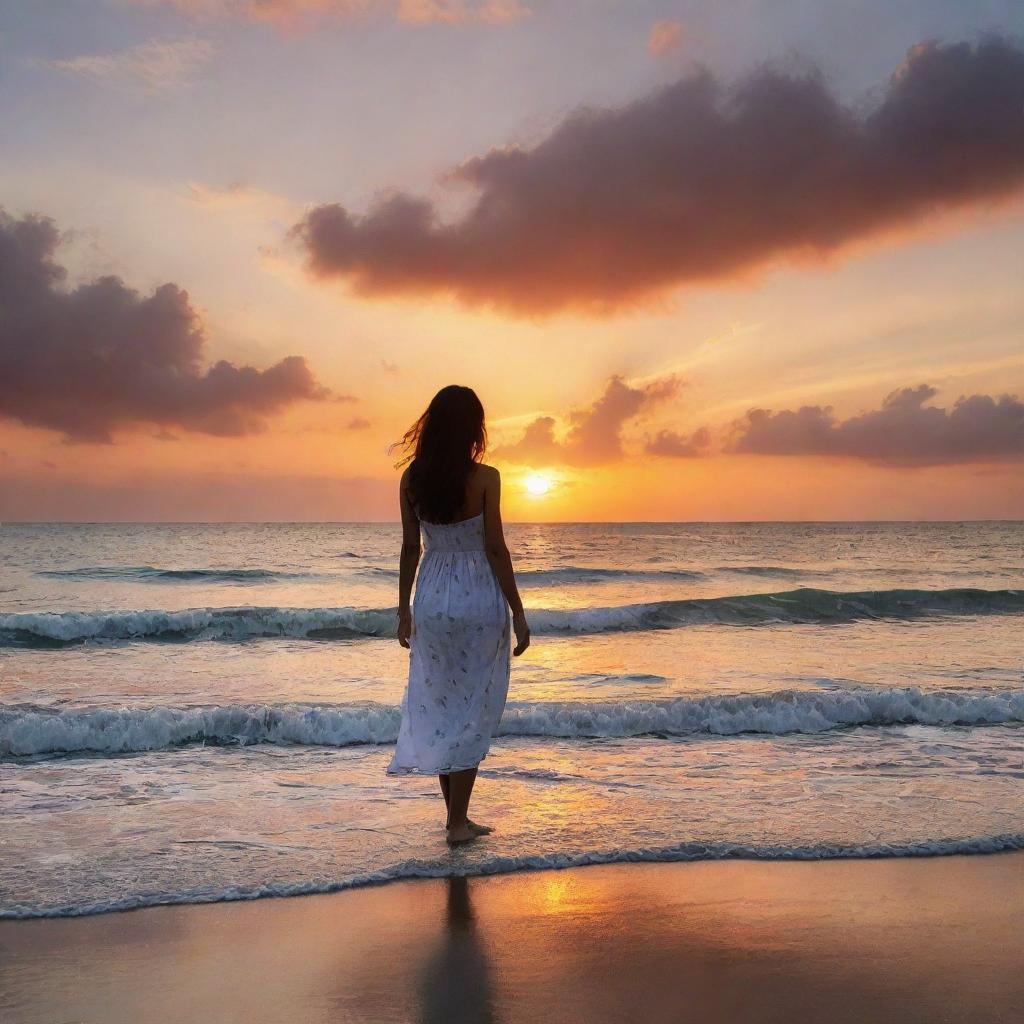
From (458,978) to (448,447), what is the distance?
2554mm

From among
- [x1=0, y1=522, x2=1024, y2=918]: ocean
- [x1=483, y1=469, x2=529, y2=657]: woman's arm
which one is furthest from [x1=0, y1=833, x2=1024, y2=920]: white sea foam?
[x1=483, y1=469, x2=529, y2=657]: woman's arm

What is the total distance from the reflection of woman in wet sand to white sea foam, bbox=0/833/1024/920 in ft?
1.81

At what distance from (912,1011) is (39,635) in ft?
55.9

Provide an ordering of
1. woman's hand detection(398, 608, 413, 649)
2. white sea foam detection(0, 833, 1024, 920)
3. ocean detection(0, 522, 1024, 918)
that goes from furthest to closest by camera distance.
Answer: woman's hand detection(398, 608, 413, 649) → ocean detection(0, 522, 1024, 918) → white sea foam detection(0, 833, 1024, 920)

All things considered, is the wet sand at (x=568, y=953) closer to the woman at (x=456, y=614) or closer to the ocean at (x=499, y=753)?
the ocean at (x=499, y=753)

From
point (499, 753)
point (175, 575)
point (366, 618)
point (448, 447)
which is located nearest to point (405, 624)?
point (448, 447)

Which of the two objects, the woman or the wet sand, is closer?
the wet sand

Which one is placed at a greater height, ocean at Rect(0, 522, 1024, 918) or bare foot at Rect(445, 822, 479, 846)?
bare foot at Rect(445, 822, 479, 846)

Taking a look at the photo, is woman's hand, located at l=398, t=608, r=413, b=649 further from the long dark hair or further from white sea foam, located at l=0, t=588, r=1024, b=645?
white sea foam, located at l=0, t=588, r=1024, b=645

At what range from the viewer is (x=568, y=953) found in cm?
355

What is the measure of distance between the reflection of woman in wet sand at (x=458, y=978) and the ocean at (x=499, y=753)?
2.36 feet

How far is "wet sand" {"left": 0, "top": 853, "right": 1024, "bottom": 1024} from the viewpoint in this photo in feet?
10.2

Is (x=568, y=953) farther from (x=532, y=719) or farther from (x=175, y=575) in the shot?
(x=175, y=575)

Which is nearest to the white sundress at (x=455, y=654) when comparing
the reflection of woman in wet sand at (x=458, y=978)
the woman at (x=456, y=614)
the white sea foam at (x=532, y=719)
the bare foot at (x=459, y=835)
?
the woman at (x=456, y=614)
